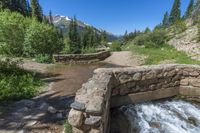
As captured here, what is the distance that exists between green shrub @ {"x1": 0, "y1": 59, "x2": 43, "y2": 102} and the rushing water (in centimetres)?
310

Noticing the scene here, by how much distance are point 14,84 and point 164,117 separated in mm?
5090

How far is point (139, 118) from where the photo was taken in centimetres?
504

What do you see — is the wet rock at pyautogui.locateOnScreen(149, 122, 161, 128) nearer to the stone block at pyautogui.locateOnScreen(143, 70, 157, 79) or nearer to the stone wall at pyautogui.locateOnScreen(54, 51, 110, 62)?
the stone block at pyautogui.locateOnScreen(143, 70, 157, 79)

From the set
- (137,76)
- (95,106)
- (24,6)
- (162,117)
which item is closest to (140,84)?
(137,76)

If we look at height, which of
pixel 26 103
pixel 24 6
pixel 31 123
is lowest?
pixel 31 123

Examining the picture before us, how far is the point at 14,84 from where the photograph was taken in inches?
261

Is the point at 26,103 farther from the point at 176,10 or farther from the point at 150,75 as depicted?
the point at 176,10

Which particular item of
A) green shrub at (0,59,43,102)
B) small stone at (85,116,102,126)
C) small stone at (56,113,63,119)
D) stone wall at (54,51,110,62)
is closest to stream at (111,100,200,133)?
small stone at (56,113,63,119)

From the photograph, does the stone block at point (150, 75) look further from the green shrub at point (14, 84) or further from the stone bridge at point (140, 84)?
the green shrub at point (14, 84)

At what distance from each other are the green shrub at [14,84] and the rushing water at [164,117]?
10.2 ft

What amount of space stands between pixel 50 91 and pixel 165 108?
12.4ft

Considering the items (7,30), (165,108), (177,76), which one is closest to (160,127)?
(165,108)

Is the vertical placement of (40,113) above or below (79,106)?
below

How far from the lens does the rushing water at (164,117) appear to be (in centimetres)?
451
